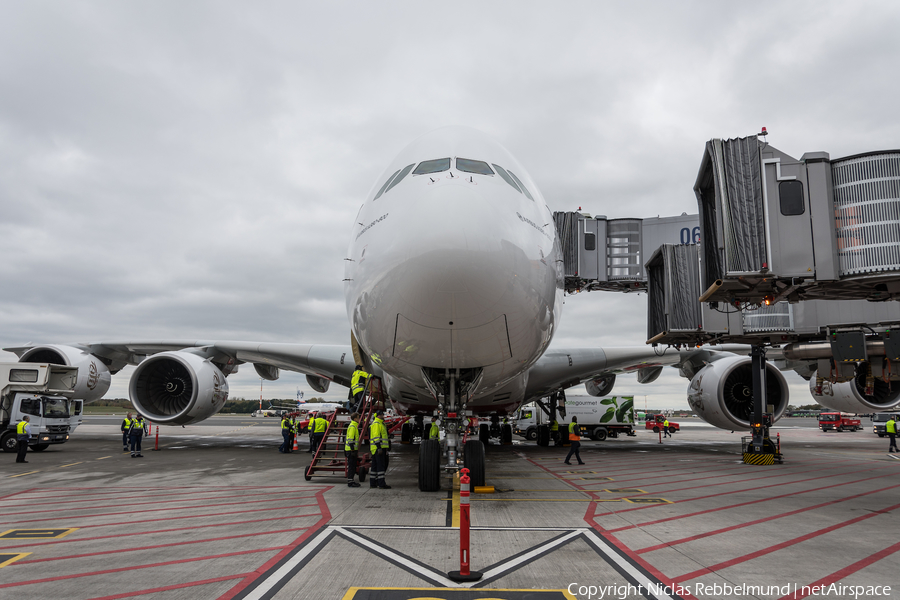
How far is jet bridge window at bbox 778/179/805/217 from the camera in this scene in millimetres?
6996

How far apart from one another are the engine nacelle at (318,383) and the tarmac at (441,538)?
27.2 ft

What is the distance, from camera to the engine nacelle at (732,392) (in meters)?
14.0

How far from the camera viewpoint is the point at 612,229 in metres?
15.8

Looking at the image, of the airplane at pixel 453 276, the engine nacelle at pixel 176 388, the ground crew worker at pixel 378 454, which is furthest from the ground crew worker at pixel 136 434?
the ground crew worker at pixel 378 454

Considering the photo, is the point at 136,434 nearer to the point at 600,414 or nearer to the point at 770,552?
the point at 770,552

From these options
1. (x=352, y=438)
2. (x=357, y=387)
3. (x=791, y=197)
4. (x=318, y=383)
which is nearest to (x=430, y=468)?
(x=352, y=438)

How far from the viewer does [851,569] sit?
14.0 feet

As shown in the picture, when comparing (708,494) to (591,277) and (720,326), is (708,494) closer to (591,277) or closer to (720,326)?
(720,326)

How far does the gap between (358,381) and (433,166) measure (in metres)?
5.12

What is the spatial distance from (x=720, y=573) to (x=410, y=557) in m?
2.40

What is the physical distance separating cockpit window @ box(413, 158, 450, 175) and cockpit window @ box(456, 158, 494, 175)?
0.15 meters

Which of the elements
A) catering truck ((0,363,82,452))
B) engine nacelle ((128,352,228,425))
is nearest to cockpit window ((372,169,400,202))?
engine nacelle ((128,352,228,425))

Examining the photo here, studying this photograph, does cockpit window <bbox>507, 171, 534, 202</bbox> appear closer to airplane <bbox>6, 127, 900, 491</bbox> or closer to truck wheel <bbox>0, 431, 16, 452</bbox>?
airplane <bbox>6, 127, 900, 491</bbox>

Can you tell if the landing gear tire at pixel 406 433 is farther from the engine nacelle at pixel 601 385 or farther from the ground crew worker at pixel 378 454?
the ground crew worker at pixel 378 454
